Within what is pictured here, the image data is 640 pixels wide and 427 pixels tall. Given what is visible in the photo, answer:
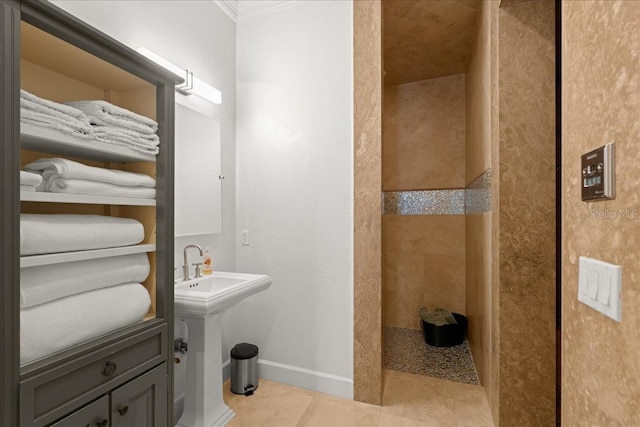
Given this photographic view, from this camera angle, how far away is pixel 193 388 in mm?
1814

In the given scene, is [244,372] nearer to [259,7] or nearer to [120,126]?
[120,126]

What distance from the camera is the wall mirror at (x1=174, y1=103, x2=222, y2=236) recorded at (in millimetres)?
1977

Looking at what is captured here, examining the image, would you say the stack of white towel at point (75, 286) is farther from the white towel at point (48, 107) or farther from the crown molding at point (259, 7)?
the crown molding at point (259, 7)

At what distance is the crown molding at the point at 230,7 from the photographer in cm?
232

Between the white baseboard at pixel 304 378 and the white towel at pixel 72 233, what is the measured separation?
57.9 inches

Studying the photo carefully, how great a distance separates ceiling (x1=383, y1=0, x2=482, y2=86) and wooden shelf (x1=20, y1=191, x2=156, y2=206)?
6.68 feet

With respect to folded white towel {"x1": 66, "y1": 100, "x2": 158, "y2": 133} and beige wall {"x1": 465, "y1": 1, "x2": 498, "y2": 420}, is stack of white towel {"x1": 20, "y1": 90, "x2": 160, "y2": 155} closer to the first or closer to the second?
folded white towel {"x1": 66, "y1": 100, "x2": 158, "y2": 133}

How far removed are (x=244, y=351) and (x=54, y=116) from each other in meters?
1.80

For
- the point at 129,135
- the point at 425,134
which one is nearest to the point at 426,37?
the point at 425,134

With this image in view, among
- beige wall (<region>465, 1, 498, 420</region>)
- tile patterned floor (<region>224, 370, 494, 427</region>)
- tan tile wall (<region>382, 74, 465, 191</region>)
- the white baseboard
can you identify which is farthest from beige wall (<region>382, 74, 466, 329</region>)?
the white baseboard

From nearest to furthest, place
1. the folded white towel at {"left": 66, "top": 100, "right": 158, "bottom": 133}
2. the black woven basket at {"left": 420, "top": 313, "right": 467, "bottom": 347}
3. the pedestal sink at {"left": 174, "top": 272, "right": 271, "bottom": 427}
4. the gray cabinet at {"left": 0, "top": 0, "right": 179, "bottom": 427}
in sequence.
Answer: the gray cabinet at {"left": 0, "top": 0, "right": 179, "bottom": 427}, the folded white towel at {"left": 66, "top": 100, "right": 158, "bottom": 133}, the pedestal sink at {"left": 174, "top": 272, "right": 271, "bottom": 427}, the black woven basket at {"left": 420, "top": 313, "right": 467, "bottom": 347}

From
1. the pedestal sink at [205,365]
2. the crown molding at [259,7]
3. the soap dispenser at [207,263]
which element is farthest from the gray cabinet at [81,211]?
the crown molding at [259,7]

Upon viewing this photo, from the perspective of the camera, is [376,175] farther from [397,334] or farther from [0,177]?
[397,334]

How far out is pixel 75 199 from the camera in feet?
3.59
